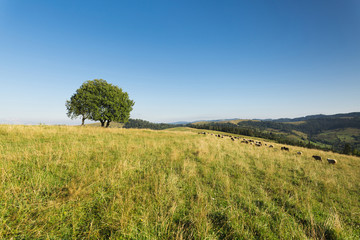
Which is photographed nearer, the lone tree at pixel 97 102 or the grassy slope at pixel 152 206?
the grassy slope at pixel 152 206

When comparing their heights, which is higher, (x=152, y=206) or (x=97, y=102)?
(x=97, y=102)

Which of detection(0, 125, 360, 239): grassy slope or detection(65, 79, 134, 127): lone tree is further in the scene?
detection(65, 79, 134, 127): lone tree

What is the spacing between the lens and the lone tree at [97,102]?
85.7 ft

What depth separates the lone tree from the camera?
26109 mm

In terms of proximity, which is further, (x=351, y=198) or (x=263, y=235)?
(x=351, y=198)

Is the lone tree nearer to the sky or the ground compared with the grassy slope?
nearer to the sky

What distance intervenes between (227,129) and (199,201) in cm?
13159

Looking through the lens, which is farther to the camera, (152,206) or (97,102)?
(97,102)

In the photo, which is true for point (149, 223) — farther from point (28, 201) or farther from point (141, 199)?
point (28, 201)

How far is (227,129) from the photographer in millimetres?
126000

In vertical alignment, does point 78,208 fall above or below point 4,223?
below

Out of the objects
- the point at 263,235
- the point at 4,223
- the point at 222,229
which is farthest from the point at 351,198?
the point at 4,223

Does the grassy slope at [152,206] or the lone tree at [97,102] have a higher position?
the lone tree at [97,102]

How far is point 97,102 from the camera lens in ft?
86.7
